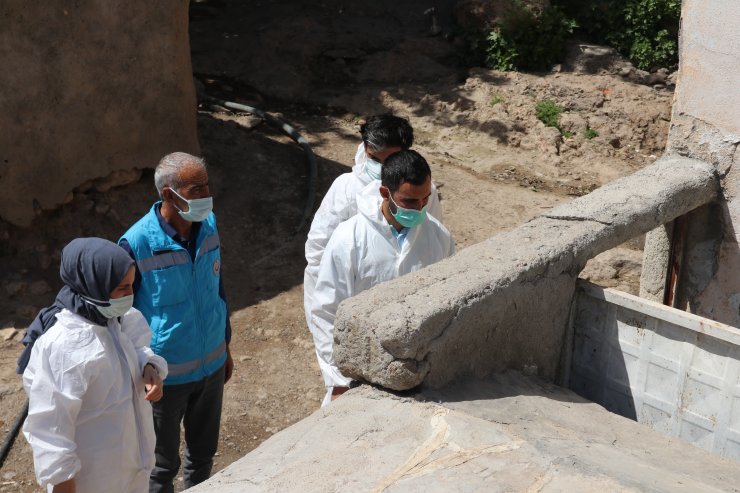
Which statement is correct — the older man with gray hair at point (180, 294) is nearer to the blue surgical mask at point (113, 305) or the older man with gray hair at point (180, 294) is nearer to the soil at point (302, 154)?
the blue surgical mask at point (113, 305)

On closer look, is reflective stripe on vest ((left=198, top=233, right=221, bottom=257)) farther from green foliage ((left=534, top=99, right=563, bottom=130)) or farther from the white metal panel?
green foliage ((left=534, top=99, right=563, bottom=130))

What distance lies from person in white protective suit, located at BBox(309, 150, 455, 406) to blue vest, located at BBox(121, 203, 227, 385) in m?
0.49

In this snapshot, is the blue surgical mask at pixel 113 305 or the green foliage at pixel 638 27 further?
the green foliage at pixel 638 27

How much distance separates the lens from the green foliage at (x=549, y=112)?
9.92 m

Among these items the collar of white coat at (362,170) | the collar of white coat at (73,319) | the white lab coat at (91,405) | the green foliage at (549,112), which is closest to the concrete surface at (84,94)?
the collar of white coat at (362,170)

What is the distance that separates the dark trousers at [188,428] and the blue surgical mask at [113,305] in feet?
2.67

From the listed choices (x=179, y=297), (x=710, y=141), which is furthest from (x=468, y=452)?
(x=710, y=141)

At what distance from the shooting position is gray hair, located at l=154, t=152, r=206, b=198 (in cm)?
409

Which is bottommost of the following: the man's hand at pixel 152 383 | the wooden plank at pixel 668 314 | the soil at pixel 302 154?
the soil at pixel 302 154

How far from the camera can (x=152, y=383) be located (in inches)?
144

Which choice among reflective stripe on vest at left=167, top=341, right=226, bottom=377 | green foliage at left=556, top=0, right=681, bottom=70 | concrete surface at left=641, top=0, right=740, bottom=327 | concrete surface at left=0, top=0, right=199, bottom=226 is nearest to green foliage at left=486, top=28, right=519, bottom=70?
green foliage at left=556, top=0, right=681, bottom=70

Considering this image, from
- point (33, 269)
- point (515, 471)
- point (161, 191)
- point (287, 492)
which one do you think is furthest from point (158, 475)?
point (33, 269)

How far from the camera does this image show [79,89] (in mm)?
6996

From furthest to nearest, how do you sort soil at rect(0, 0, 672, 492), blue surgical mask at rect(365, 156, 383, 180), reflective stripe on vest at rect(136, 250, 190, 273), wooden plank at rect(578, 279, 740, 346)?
soil at rect(0, 0, 672, 492)
blue surgical mask at rect(365, 156, 383, 180)
reflective stripe on vest at rect(136, 250, 190, 273)
wooden plank at rect(578, 279, 740, 346)
